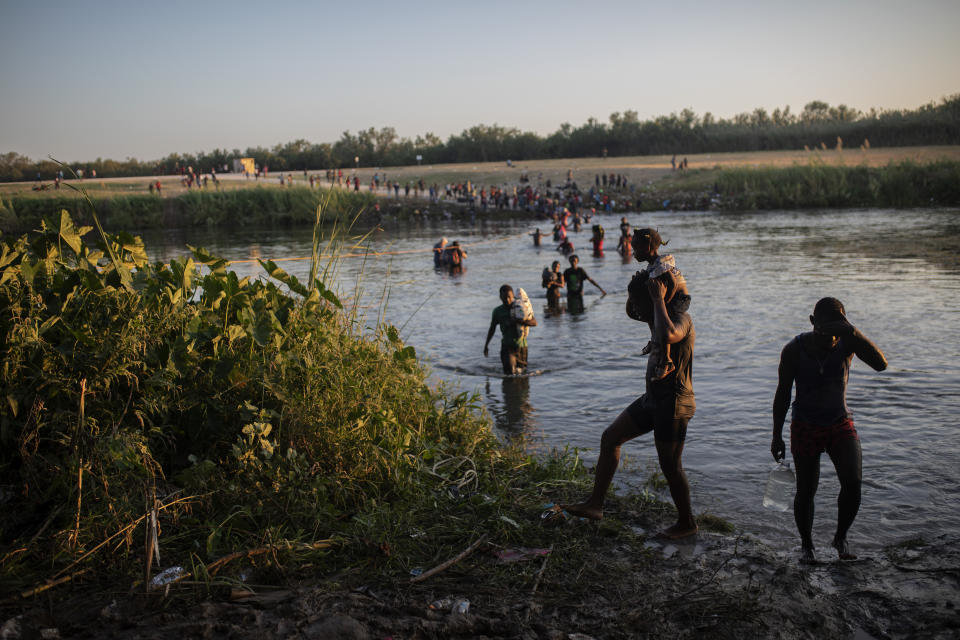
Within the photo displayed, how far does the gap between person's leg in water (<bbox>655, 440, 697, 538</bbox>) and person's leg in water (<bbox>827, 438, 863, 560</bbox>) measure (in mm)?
892

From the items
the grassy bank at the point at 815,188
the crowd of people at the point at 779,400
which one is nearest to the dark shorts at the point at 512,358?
the crowd of people at the point at 779,400

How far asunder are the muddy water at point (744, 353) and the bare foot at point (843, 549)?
0.34m

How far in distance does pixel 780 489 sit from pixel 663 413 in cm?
158

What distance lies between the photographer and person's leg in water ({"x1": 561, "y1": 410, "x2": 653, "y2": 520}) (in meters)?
4.58

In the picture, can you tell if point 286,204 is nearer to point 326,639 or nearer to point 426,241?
point 426,241

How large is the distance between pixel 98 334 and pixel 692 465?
4.96m

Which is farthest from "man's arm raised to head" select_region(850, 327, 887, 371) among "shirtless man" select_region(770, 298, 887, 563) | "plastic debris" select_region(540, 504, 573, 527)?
"plastic debris" select_region(540, 504, 573, 527)

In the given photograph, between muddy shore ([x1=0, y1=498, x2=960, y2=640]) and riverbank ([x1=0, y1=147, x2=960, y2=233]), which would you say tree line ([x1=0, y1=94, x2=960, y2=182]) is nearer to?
riverbank ([x1=0, y1=147, x2=960, y2=233])

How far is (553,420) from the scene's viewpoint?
8.08 m

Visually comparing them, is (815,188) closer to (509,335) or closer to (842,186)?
(842,186)

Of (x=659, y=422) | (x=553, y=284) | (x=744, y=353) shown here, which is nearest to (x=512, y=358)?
(x=744, y=353)

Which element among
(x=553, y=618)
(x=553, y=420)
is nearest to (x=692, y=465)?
(x=553, y=420)

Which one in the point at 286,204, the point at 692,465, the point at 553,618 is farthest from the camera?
the point at 286,204

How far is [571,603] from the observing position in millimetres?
3629
